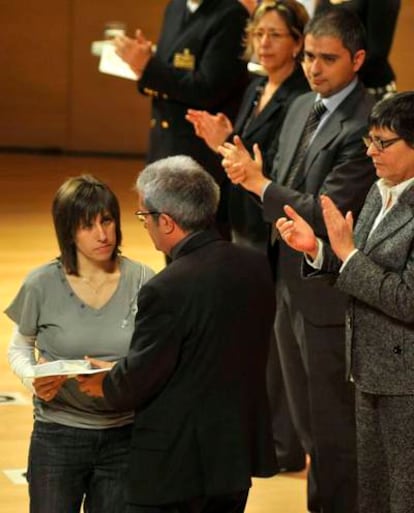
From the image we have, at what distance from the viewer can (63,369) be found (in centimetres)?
335

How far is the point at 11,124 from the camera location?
A: 1278 cm

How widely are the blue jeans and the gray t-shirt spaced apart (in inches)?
1.3

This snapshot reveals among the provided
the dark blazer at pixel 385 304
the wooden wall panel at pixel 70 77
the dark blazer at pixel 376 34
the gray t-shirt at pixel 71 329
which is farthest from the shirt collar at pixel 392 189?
the wooden wall panel at pixel 70 77

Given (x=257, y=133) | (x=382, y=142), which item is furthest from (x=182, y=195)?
(x=257, y=133)

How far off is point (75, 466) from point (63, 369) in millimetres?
295

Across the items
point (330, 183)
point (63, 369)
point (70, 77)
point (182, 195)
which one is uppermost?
point (182, 195)

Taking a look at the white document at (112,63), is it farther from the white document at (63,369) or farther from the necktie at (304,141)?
the white document at (63,369)

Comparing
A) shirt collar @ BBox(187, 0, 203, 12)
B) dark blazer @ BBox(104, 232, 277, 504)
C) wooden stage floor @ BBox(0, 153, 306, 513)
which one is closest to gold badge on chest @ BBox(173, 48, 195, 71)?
shirt collar @ BBox(187, 0, 203, 12)

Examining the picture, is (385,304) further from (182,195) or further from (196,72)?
(196,72)

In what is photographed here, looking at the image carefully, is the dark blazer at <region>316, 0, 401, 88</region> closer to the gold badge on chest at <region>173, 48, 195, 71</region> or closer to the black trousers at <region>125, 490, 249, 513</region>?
the gold badge on chest at <region>173, 48, 195, 71</region>

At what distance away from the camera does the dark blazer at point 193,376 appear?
3.26 m

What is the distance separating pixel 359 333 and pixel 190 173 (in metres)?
0.72

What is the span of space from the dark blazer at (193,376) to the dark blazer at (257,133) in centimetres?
166

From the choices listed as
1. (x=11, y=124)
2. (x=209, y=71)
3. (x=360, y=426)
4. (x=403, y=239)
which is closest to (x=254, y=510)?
(x=360, y=426)
